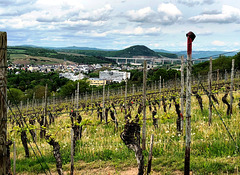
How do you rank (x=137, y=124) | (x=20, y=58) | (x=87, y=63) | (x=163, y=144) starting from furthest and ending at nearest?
1. (x=87, y=63)
2. (x=20, y=58)
3. (x=163, y=144)
4. (x=137, y=124)

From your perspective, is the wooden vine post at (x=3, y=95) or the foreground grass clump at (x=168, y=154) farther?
the foreground grass clump at (x=168, y=154)

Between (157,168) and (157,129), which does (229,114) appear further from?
(157,168)

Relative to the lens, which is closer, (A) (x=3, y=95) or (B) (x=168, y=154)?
(A) (x=3, y=95)

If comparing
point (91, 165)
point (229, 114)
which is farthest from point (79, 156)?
point (229, 114)

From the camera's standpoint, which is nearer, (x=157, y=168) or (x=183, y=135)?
(x=157, y=168)

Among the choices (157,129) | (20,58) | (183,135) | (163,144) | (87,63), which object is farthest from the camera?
(87,63)

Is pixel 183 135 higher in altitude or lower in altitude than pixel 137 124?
lower

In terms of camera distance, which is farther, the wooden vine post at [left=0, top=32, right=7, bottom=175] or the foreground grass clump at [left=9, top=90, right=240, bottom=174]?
the foreground grass clump at [left=9, top=90, right=240, bottom=174]

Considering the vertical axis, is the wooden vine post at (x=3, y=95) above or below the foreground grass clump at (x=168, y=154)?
above

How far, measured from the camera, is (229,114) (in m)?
10.1

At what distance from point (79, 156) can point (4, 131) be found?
12.8 ft

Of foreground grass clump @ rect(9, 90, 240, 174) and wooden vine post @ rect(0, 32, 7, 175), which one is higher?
wooden vine post @ rect(0, 32, 7, 175)

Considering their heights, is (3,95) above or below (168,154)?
above

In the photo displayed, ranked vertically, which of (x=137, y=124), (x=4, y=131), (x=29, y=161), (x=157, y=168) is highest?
(x=4, y=131)
